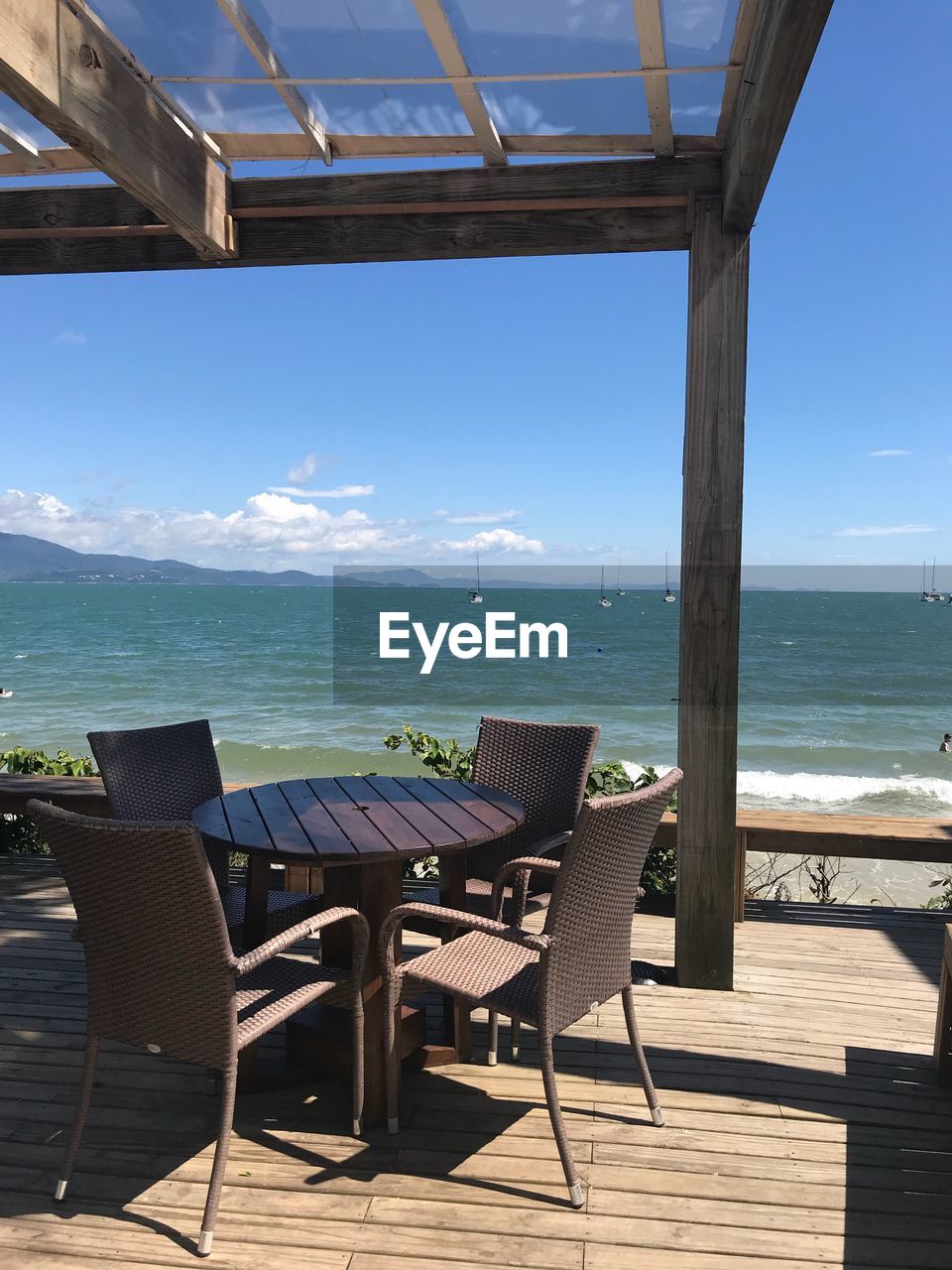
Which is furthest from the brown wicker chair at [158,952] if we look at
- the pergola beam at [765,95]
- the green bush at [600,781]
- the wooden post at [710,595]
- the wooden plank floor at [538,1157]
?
the green bush at [600,781]

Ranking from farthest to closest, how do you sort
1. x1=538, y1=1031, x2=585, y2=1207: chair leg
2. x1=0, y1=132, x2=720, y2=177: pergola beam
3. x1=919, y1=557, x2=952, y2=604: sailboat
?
x1=919, y1=557, x2=952, y2=604: sailboat, x1=0, y1=132, x2=720, y2=177: pergola beam, x1=538, y1=1031, x2=585, y2=1207: chair leg

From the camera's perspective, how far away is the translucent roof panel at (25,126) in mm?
2797

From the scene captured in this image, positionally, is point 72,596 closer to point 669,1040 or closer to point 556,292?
point 556,292

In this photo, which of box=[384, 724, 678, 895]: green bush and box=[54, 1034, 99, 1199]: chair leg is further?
box=[384, 724, 678, 895]: green bush

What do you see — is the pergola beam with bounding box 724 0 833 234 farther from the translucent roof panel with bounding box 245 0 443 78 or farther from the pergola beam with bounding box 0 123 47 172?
the pergola beam with bounding box 0 123 47 172

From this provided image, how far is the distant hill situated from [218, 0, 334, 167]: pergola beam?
5885 centimetres

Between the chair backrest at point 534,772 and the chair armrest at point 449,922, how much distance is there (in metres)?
0.80

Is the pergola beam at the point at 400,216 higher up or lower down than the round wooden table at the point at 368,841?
higher up

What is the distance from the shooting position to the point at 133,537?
170 ft

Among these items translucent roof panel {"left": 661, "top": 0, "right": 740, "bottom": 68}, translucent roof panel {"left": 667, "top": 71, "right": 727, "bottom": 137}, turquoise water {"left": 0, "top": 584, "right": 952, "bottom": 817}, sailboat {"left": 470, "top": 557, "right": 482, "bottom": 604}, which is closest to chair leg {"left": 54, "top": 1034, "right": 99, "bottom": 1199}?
translucent roof panel {"left": 661, "top": 0, "right": 740, "bottom": 68}

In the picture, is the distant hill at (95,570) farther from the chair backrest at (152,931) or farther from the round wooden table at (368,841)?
the chair backrest at (152,931)

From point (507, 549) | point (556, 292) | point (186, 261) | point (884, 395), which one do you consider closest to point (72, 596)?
point (507, 549)

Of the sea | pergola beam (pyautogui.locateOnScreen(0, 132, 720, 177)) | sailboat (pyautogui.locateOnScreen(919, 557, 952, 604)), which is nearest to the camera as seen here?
pergola beam (pyautogui.locateOnScreen(0, 132, 720, 177))

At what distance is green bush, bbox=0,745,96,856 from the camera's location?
4.64 m
